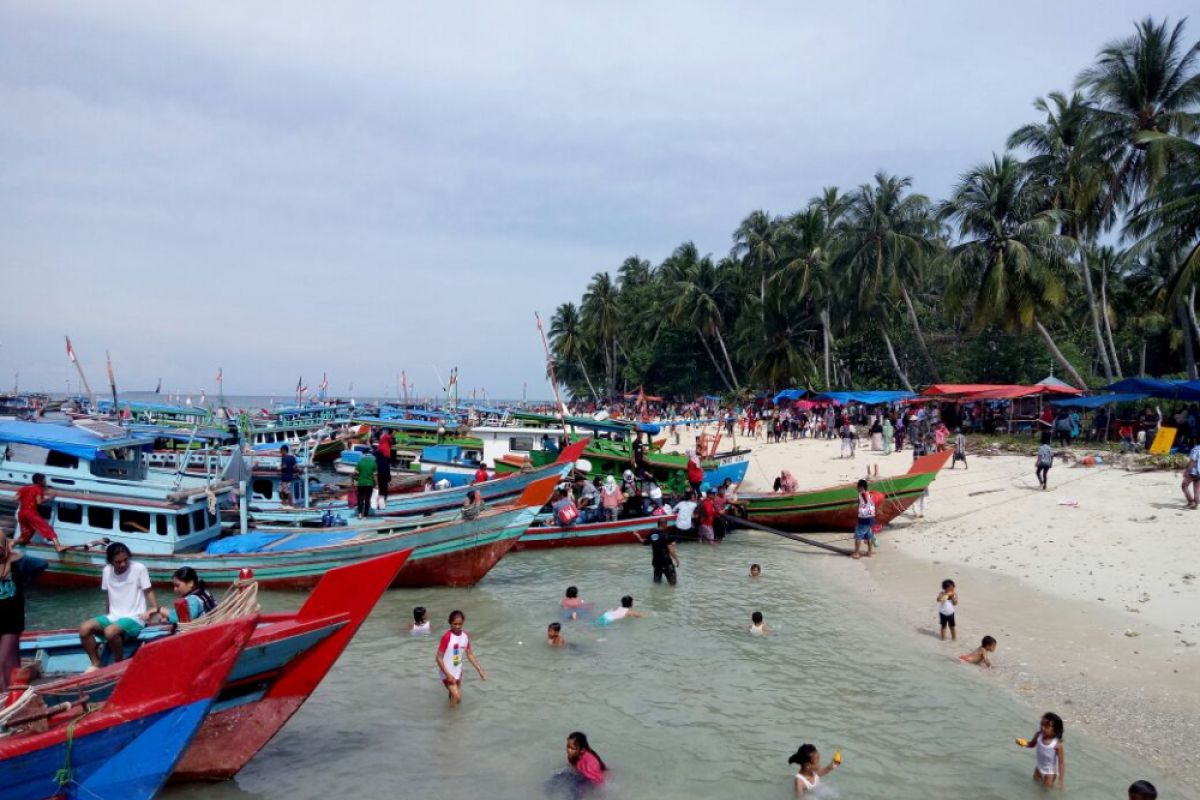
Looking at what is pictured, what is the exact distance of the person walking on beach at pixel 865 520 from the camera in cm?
1834

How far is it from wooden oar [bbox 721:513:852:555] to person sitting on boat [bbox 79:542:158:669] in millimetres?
15045

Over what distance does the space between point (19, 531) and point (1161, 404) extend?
3752 cm

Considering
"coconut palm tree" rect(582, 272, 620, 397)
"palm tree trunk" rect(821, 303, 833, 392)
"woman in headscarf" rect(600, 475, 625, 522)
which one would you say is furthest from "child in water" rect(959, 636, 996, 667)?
"coconut palm tree" rect(582, 272, 620, 397)

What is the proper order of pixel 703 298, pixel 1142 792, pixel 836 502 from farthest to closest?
pixel 703 298
pixel 836 502
pixel 1142 792

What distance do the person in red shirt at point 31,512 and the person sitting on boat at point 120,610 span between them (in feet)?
24.8

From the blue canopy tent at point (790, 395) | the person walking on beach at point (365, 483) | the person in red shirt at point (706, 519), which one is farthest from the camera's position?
the blue canopy tent at point (790, 395)

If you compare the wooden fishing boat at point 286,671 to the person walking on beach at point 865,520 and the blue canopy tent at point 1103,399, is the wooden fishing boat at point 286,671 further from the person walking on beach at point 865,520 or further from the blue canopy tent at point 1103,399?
the blue canopy tent at point 1103,399

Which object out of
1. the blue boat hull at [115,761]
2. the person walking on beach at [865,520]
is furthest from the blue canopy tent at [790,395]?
the blue boat hull at [115,761]

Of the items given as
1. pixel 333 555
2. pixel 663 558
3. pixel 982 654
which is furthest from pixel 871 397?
pixel 333 555

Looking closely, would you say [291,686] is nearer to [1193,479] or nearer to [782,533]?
[782,533]

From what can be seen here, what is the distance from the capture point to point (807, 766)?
826 centimetres

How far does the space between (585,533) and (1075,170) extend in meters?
29.6

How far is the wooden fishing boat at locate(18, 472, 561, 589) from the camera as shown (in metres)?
15.4

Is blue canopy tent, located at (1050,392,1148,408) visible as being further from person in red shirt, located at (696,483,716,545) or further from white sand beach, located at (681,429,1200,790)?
person in red shirt, located at (696,483,716,545)
